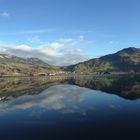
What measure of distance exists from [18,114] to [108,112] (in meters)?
19.0

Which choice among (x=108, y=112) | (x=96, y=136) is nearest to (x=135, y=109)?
(x=108, y=112)

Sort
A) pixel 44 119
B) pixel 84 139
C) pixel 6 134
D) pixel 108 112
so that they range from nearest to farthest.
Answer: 1. pixel 84 139
2. pixel 6 134
3. pixel 44 119
4. pixel 108 112

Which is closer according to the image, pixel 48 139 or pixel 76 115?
pixel 48 139

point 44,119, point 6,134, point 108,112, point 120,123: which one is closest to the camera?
point 6,134

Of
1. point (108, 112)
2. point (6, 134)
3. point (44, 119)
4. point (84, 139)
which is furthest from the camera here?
point (108, 112)

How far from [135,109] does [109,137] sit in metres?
25.4

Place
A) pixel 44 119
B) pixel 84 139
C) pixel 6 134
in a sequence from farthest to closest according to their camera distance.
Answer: pixel 44 119
pixel 6 134
pixel 84 139

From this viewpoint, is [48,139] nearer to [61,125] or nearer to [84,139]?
[84,139]

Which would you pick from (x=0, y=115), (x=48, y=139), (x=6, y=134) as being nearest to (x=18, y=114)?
(x=0, y=115)

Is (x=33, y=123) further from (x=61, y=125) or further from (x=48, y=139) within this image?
(x=48, y=139)

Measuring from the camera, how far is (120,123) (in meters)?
46.8

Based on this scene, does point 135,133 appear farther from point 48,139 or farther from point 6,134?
point 6,134

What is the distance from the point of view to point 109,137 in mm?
38125

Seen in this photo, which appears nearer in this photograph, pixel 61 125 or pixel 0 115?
pixel 61 125
